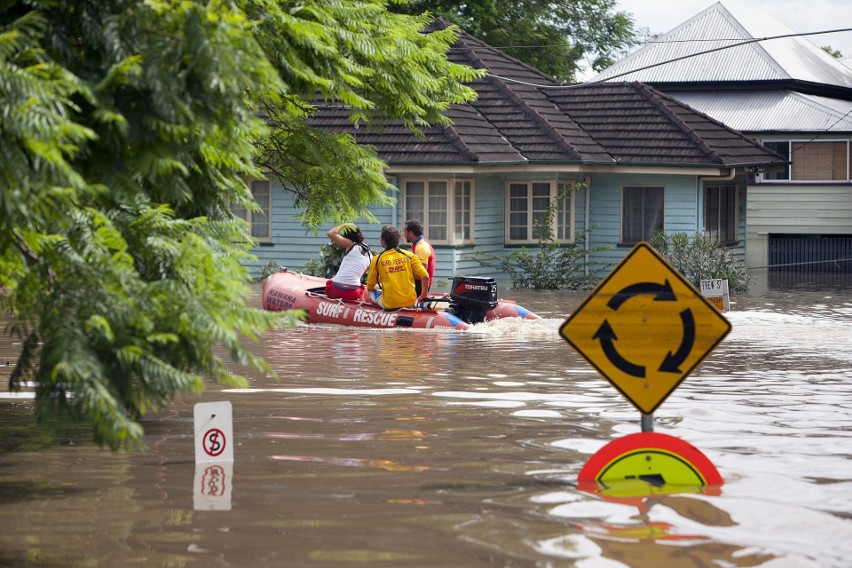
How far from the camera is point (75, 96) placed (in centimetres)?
699

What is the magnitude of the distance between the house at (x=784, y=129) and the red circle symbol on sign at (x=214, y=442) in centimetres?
2949

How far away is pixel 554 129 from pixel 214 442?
2237cm

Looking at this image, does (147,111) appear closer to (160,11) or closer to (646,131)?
(160,11)

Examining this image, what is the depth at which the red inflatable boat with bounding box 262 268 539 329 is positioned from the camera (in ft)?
65.3

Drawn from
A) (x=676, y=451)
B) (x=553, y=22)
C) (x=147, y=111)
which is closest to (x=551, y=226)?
(x=553, y=22)

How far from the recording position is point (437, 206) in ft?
97.3

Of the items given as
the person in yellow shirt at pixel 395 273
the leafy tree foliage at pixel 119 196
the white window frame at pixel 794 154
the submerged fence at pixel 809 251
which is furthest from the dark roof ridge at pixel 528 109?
the leafy tree foliage at pixel 119 196

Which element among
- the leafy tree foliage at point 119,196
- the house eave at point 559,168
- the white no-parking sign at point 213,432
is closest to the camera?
the leafy tree foliage at point 119,196

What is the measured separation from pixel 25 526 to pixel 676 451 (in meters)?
3.87

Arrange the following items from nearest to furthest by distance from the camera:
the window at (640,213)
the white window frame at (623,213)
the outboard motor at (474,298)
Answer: the outboard motor at (474,298) < the white window frame at (623,213) < the window at (640,213)

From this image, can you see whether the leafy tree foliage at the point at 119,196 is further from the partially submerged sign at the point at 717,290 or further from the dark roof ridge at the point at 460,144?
the dark roof ridge at the point at 460,144

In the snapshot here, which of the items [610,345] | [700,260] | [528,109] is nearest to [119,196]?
[610,345]

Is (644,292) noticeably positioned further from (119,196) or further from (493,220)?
(493,220)

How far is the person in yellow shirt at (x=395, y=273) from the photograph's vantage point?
19.8m
